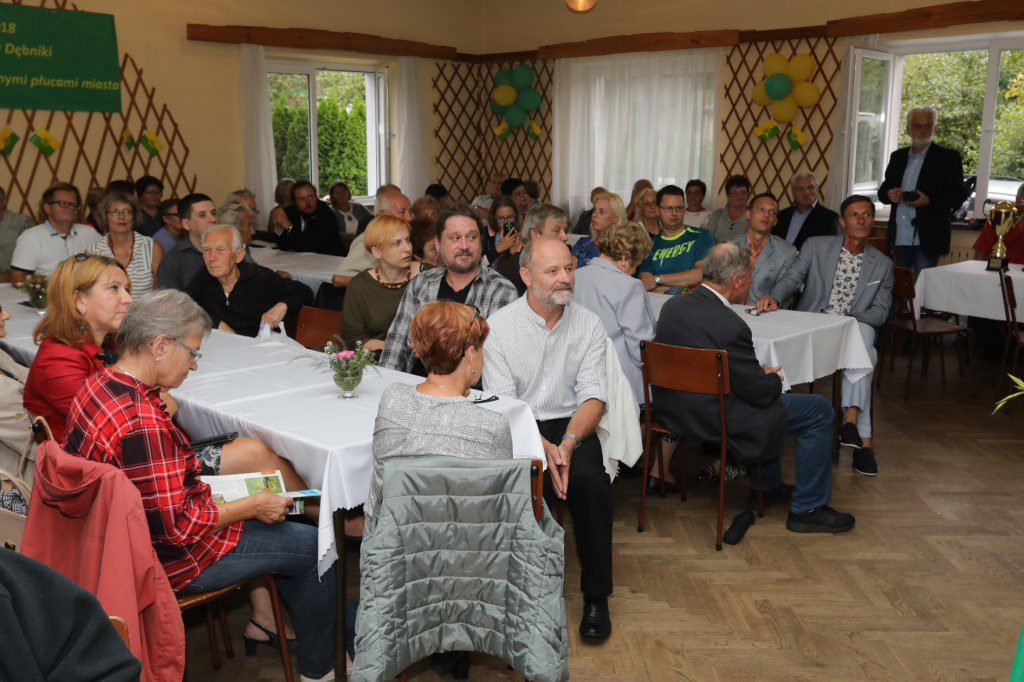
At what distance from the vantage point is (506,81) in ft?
27.7

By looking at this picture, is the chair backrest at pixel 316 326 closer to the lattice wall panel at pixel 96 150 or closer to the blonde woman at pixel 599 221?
the blonde woman at pixel 599 221

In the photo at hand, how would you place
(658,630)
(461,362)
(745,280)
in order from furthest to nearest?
1. (745,280)
2. (658,630)
3. (461,362)

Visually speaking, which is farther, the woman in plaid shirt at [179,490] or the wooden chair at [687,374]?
the wooden chair at [687,374]

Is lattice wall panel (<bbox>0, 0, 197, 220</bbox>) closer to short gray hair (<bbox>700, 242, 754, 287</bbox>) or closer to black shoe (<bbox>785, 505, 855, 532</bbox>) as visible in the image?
short gray hair (<bbox>700, 242, 754, 287</bbox>)

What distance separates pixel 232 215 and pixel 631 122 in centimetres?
446

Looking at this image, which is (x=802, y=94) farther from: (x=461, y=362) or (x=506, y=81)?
(x=461, y=362)

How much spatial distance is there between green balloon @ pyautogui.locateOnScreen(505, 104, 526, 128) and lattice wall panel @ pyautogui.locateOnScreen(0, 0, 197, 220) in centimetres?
314

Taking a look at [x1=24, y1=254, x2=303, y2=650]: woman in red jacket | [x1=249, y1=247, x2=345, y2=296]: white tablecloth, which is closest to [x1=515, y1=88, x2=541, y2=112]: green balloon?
[x1=249, y1=247, x2=345, y2=296]: white tablecloth

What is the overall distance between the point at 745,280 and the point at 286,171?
5.91m

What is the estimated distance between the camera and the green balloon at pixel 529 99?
8273 mm

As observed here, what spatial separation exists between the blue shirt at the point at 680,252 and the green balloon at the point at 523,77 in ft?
14.3

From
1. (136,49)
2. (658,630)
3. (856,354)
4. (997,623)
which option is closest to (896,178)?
(856,354)

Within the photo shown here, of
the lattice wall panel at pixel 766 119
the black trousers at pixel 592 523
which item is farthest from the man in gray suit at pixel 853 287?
the lattice wall panel at pixel 766 119

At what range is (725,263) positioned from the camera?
2738mm
